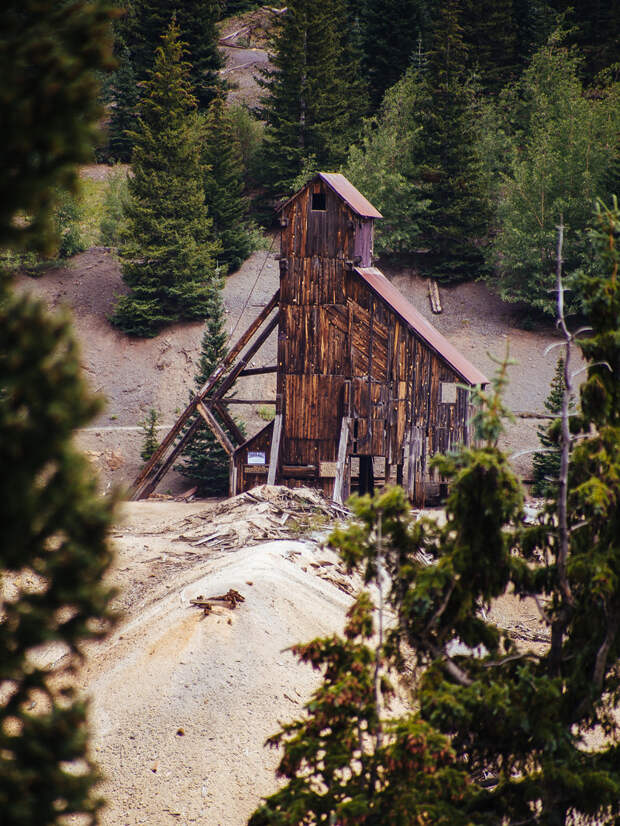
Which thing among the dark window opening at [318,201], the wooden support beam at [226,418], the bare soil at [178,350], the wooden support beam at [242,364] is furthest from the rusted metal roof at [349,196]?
the bare soil at [178,350]

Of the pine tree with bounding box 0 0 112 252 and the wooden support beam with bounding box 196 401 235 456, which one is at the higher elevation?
the pine tree with bounding box 0 0 112 252

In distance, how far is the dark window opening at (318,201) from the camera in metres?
27.1

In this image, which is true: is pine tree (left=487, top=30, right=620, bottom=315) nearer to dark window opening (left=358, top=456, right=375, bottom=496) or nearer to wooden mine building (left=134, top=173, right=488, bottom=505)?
dark window opening (left=358, top=456, right=375, bottom=496)

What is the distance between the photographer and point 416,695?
27.1 feet

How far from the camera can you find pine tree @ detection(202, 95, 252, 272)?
5038 cm

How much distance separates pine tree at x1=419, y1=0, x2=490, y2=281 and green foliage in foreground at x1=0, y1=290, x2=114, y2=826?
46078 mm

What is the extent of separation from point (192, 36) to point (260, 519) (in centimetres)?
4369

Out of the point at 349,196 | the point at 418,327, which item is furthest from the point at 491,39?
the point at 418,327

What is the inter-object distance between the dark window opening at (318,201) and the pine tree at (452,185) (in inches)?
917

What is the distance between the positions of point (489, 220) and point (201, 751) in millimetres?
42262

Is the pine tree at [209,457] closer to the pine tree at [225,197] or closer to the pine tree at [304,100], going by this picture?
the pine tree at [225,197]

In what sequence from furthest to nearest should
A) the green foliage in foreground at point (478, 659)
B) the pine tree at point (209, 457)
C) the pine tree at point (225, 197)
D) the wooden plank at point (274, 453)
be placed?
the pine tree at point (225, 197), the pine tree at point (209, 457), the wooden plank at point (274, 453), the green foliage in foreground at point (478, 659)

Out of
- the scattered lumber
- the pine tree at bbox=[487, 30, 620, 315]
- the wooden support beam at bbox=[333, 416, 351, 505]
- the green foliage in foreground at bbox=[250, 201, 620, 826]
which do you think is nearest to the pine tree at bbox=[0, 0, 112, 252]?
the green foliage in foreground at bbox=[250, 201, 620, 826]

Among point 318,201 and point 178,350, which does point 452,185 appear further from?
point 318,201
